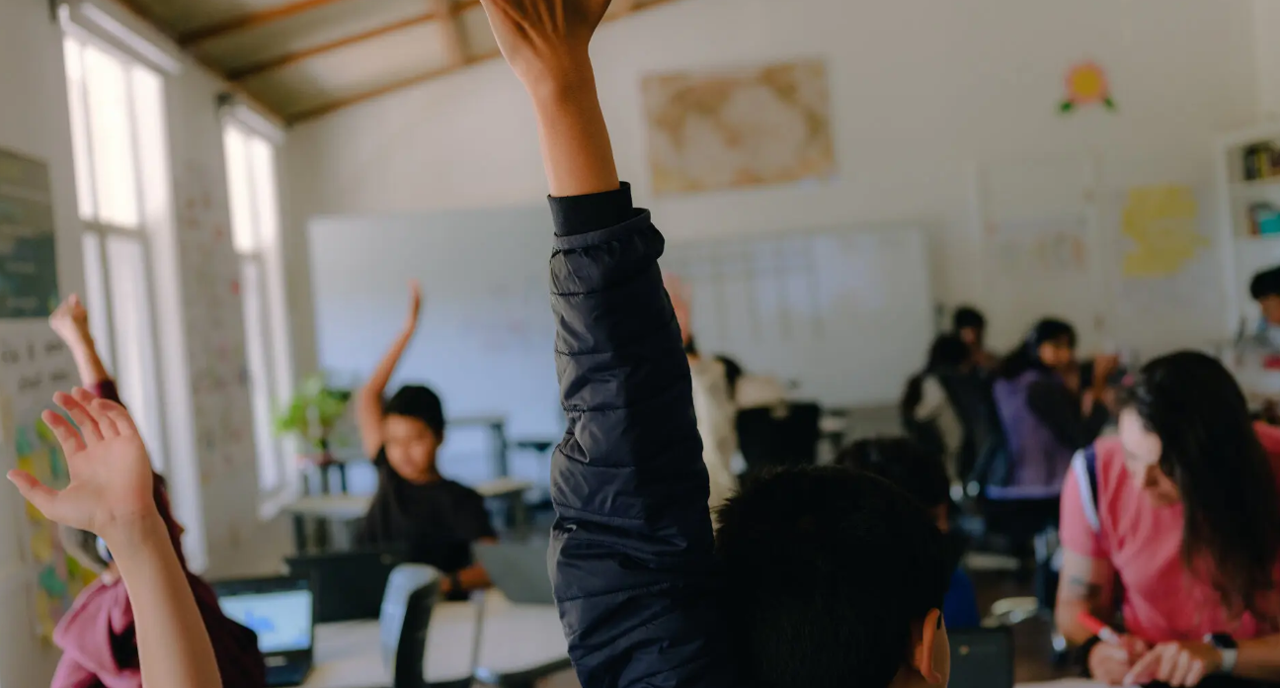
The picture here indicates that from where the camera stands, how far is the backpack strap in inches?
78.7

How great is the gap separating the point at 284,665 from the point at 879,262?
5367 mm

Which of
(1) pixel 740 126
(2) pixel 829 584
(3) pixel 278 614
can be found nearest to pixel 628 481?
(2) pixel 829 584

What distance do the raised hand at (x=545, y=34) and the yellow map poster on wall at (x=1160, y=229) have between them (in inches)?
285

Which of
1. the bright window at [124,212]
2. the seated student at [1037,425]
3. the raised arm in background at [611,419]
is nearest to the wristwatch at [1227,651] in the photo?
the raised arm in background at [611,419]

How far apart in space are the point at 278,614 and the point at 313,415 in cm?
412

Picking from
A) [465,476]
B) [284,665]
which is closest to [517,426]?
[465,476]

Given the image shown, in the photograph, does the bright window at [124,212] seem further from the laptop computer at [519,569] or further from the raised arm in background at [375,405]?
the laptop computer at [519,569]

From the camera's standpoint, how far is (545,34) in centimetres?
68

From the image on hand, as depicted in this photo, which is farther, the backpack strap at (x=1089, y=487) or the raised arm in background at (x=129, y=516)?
the backpack strap at (x=1089, y=487)

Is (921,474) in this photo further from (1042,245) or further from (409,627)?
(1042,245)

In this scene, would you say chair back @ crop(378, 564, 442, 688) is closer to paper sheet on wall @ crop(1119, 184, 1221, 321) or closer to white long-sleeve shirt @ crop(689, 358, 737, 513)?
white long-sleeve shirt @ crop(689, 358, 737, 513)

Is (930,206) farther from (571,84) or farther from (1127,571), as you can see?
(571,84)

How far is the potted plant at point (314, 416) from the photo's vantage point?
623 centimetres

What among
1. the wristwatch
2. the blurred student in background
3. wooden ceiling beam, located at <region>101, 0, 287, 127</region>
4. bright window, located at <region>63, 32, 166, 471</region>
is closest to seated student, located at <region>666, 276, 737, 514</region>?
the blurred student in background
